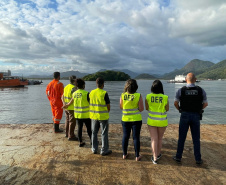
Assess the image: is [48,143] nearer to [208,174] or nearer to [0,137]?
[0,137]

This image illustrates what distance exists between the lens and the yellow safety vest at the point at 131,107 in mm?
3660

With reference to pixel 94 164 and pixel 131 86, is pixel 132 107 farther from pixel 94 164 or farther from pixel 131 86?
pixel 94 164

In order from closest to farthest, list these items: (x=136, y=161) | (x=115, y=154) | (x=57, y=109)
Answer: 1. (x=136, y=161)
2. (x=115, y=154)
3. (x=57, y=109)

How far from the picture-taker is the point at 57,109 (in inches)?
219

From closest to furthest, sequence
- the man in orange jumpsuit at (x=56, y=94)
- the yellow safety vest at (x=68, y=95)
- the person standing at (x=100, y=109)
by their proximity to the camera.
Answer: the person standing at (x=100, y=109) < the yellow safety vest at (x=68, y=95) < the man in orange jumpsuit at (x=56, y=94)

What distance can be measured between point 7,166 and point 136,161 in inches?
115

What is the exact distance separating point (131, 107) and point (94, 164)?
61.4 inches

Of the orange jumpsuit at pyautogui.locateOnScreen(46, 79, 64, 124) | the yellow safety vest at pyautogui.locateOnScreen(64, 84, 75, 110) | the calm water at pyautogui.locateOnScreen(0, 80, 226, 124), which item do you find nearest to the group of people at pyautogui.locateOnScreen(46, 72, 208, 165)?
the yellow safety vest at pyautogui.locateOnScreen(64, 84, 75, 110)

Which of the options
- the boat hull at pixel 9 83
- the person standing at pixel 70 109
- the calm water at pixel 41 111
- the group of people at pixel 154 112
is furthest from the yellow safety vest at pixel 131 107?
the boat hull at pixel 9 83

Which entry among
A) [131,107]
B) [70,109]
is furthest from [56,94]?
[131,107]

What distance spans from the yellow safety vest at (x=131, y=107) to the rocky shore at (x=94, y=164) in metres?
1.06

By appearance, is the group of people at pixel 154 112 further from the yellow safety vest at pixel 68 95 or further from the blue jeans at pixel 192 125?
the yellow safety vest at pixel 68 95

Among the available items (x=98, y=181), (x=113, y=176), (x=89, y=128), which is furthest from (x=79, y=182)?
(x=89, y=128)

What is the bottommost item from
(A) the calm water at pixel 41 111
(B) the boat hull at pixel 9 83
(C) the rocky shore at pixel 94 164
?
(A) the calm water at pixel 41 111
